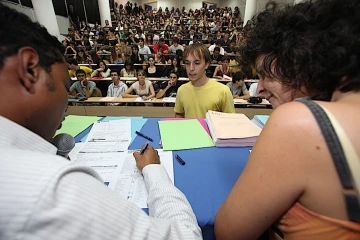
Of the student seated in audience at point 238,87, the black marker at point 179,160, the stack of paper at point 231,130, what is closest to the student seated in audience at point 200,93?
the stack of paper at point 231,130

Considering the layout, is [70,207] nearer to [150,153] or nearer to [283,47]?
[150,153]

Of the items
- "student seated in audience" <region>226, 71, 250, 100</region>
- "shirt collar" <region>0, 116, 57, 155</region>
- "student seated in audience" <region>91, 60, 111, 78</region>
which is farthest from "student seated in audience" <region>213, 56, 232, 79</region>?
"shirt collar" <region>0, 116, 57, 155</region>

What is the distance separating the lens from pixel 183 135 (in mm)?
982

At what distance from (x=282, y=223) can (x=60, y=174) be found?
1.62 ft

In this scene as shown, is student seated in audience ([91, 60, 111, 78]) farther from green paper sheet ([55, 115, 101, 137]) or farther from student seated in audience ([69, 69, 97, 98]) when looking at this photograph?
green paper sheet ([55, 115, 101, 137])

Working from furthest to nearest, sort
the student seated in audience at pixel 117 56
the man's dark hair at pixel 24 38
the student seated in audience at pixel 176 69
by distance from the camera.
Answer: the student seated in audience at pixel 117 56 < the student seated in audience at pixel 176 69 < the man's dark hair at pixel 24 38

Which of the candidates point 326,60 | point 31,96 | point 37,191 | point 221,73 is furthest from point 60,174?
point 221,73

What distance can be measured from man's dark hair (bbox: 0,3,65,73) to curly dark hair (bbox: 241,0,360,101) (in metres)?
0.65

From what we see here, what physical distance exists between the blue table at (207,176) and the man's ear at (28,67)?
1.67 feet

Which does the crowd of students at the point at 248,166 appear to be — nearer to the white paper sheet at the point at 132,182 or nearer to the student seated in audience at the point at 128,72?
the white paper sheet at the point at 132,182

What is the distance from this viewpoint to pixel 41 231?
0.26m

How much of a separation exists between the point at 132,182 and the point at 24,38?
0.51 metres

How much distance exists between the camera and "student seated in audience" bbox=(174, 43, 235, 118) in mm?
1593

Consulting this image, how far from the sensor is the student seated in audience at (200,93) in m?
1.59
